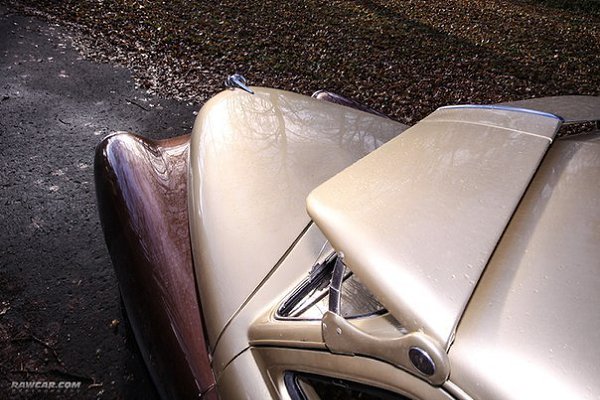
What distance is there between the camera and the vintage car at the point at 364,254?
3.34 ft

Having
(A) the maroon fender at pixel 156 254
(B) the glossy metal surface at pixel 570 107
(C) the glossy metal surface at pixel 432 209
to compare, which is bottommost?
(A) the maroon fender at pixel 156 254


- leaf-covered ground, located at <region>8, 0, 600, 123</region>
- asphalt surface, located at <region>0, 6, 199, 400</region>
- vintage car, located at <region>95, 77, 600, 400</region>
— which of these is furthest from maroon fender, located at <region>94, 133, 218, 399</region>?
leaf-covered ground, located at <region>8, 0, 600, 123</region>

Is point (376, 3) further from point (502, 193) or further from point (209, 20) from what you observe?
point (502, 193)

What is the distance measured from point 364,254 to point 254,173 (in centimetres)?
74

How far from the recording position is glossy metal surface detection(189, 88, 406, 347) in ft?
5.13

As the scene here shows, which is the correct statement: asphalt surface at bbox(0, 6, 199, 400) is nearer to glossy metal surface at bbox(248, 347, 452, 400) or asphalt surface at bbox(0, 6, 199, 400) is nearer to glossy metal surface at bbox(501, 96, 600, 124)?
glossy metal surface at bbox(248, 347, 452, 400)

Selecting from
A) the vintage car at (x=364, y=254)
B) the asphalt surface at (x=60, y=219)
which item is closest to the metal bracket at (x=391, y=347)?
the vintage car at (x=364, y=254)

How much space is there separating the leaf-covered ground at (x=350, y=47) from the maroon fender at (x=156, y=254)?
2.48 m

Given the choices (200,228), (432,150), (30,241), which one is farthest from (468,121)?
(30,241)

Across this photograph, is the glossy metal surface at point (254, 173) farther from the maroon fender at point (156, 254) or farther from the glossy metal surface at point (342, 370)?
the glossy metal surface at point (342, 370)

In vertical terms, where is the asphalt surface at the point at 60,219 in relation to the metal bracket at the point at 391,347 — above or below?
below

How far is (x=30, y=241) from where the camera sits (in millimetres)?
2953

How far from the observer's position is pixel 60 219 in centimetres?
312

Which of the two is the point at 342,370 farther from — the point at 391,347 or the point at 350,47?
the point at 350,47
